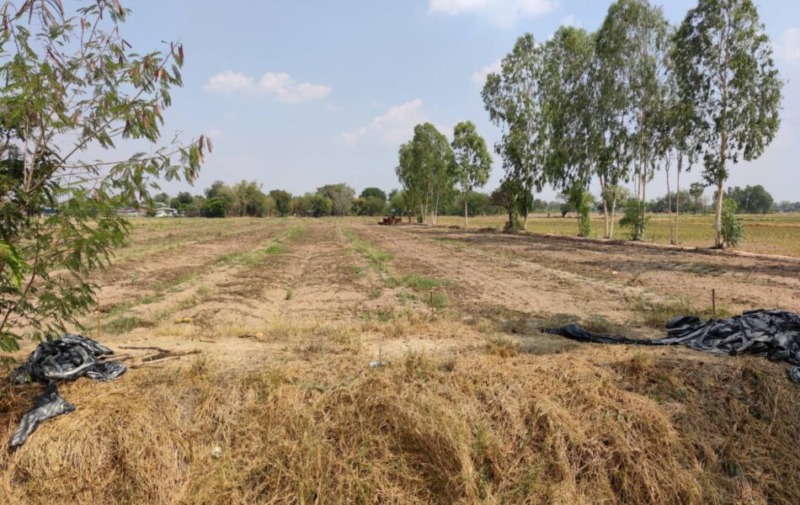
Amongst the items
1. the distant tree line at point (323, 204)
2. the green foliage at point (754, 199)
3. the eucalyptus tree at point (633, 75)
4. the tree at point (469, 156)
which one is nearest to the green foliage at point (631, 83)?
the eucalyptus tree at point (633, 75)

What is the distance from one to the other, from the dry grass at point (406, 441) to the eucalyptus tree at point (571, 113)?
1100 inches

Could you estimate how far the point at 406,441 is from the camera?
3.98 metres

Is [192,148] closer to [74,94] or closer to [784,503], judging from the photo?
[74,94]

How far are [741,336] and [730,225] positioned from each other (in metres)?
18.5

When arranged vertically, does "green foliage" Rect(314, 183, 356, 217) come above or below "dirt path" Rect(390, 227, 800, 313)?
above

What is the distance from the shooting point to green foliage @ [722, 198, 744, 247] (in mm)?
20422

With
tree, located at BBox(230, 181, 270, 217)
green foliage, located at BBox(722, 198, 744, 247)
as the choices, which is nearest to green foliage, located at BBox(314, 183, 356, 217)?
tree, located at BBox(230, 181, 270, 217)

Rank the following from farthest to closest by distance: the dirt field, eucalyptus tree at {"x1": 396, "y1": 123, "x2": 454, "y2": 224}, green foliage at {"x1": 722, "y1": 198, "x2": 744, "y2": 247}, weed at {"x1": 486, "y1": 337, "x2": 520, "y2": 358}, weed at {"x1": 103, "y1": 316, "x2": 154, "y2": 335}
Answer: eucalyptus tree at {"x1": 396, "y1": 123, "x2": 454, "y2": 224}
green foliage at {"x1": 722, "y1": 198, "x2": 744, "y2": 247}
weed at {"x1": 103, "y1": 316, "x2": 154, "y2": 335}
weed at {"x1": 486, "y1": 337, "x2": 520, "y2": 358}
the dirt field

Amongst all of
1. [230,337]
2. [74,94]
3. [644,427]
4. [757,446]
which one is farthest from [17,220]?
[757,446]

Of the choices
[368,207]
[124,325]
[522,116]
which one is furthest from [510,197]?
[368,207]

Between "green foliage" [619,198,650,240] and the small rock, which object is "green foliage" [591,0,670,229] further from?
the small rock

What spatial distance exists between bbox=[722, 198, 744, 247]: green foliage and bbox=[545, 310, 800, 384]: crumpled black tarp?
17.6 metres

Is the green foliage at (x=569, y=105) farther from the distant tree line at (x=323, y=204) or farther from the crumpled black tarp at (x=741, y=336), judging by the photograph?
the distant tree line at (x=323, y=204)

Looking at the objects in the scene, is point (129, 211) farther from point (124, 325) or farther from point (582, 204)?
point (582, 204)
